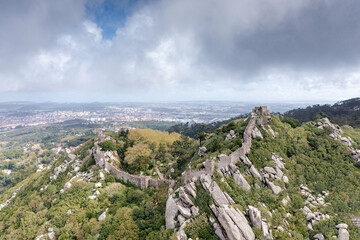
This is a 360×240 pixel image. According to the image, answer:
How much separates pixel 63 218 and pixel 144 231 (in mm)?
11527

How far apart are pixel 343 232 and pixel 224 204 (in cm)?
1075

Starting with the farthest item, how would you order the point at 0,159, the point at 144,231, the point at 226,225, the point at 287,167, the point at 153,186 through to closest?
the point at 0,159, the point at 153,186, the point at 287,167, the point at 144,231, the point at 226,225

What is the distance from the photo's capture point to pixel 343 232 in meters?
15.9

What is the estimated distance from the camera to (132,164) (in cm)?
3184

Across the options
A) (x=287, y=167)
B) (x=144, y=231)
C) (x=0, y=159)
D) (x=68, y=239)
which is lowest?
(x=0, y=159)

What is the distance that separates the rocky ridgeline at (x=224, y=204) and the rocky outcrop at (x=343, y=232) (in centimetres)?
536

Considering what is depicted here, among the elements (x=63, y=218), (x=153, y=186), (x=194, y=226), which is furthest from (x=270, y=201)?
(x=63, y=218)

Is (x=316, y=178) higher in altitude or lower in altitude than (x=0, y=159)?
higher

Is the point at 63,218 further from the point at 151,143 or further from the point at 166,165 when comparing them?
the point at 151,143

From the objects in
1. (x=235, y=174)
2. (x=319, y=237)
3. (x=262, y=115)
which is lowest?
(x=319, y=237)

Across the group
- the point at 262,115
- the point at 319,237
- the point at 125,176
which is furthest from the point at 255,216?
the point at 125,176

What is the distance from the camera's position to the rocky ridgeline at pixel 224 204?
14.4 metres

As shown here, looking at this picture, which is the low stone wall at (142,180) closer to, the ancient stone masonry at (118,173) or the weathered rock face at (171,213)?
the ancient stone masonry at (118,173)

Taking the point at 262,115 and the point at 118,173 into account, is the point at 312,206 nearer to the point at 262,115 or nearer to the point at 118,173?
the point at 262,115
